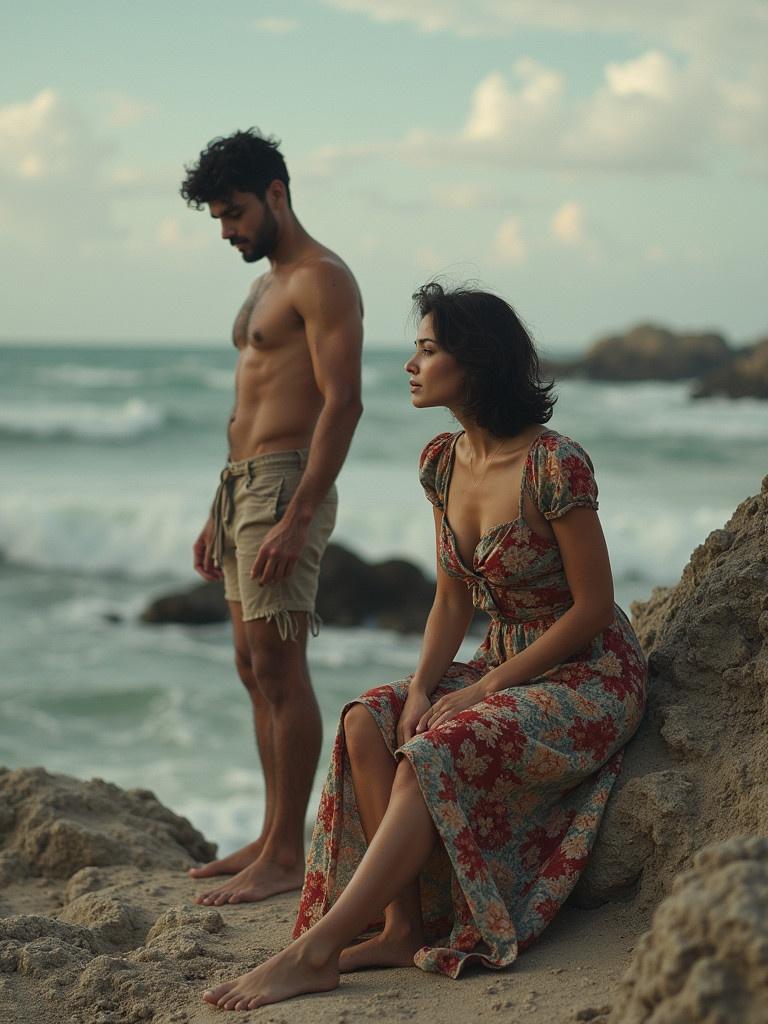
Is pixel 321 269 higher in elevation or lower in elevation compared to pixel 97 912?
higher

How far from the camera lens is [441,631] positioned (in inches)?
138

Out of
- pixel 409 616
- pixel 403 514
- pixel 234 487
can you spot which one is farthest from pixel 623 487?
pixel 234 487

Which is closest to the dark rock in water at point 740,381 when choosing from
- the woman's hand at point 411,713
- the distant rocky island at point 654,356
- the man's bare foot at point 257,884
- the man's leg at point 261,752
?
the distant rocky island at point 654,356

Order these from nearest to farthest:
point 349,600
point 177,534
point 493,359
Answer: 1. point 493,359
2. point 349,600
3. point 177,534

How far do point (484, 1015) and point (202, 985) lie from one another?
2.71ft

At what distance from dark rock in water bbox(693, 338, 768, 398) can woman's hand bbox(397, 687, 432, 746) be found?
2858 centimetres

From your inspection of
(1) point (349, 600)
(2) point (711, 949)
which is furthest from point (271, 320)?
(1) point (349, 600)

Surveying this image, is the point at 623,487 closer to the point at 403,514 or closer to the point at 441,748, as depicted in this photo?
the point at 403,514

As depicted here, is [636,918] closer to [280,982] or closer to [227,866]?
[280,982]

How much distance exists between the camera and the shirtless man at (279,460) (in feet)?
14.2

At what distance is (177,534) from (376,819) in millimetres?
13808

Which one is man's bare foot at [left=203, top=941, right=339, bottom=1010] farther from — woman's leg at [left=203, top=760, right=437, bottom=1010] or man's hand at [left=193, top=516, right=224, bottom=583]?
man's hand at [left=193, top=516, right=224, bottom=583]

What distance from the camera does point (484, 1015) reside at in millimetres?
2711

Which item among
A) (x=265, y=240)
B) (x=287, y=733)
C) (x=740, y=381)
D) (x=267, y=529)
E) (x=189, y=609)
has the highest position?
(x=740, y=381)
